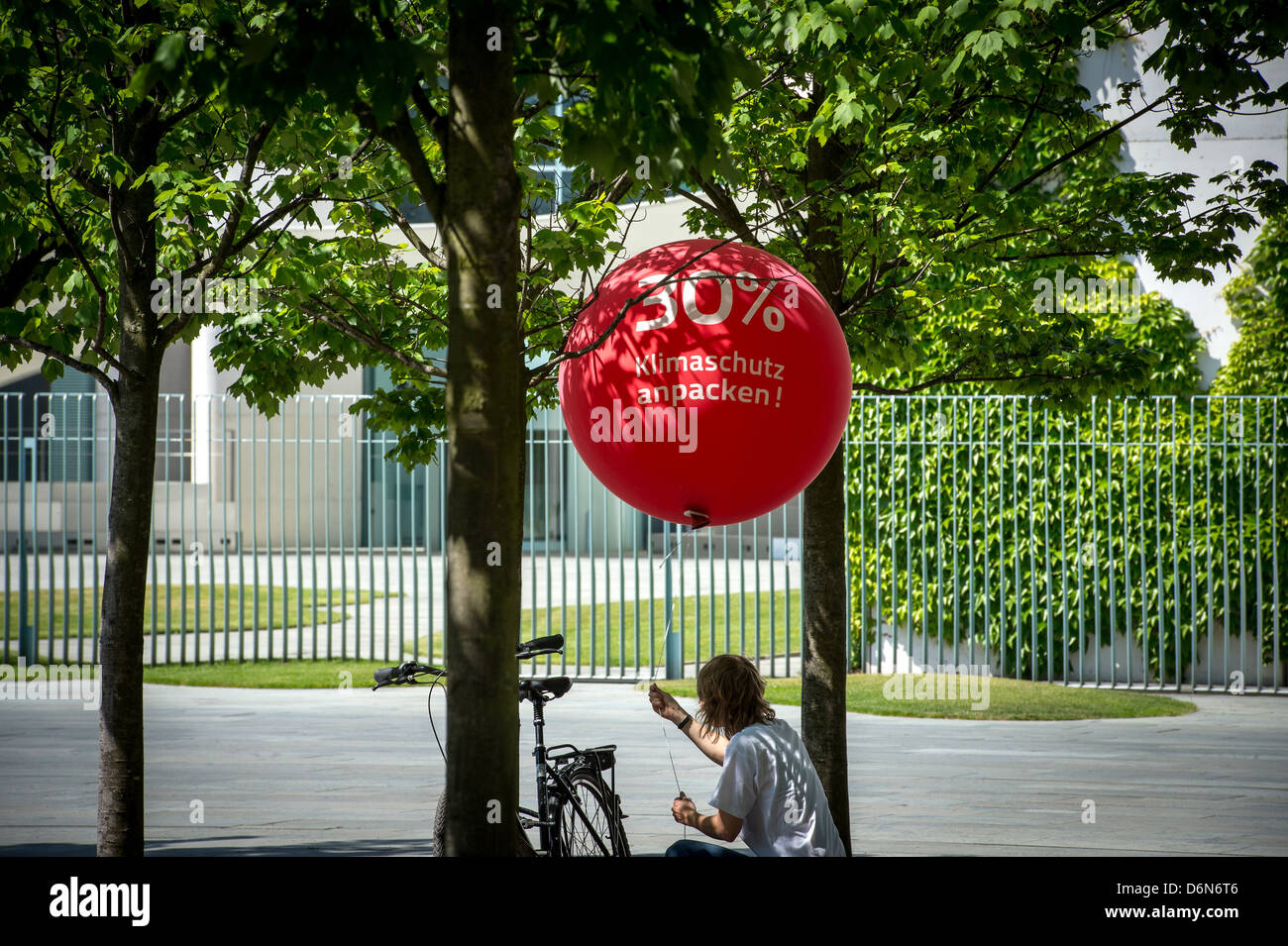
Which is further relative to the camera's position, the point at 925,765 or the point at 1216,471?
the point at 1216,471

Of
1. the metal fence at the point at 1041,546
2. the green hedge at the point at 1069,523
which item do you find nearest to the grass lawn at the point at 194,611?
the metal fence at the point at 1041,546

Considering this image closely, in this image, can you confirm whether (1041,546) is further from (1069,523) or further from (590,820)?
(590,820)

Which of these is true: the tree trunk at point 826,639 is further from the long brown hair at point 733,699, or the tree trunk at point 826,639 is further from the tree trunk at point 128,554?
the tree trunk at point 128,554

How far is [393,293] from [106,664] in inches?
91.0

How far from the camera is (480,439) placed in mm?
Result: 3256

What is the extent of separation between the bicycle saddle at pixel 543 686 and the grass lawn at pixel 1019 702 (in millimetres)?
7193

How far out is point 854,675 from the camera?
1487cm

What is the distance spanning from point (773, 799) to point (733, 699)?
37 cm

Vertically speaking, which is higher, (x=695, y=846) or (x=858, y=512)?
(x=858, y=512)

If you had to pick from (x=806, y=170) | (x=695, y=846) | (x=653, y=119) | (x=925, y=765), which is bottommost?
(x=925, y=765)

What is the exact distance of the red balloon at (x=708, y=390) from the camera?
13.6ft

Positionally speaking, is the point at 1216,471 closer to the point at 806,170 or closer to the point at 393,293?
the point at 806,170

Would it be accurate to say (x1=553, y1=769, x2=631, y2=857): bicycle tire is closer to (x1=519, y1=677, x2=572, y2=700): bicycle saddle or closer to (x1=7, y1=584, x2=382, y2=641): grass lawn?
(x1=519, y1=677, x2=572, y2=700): bicycle saddle
